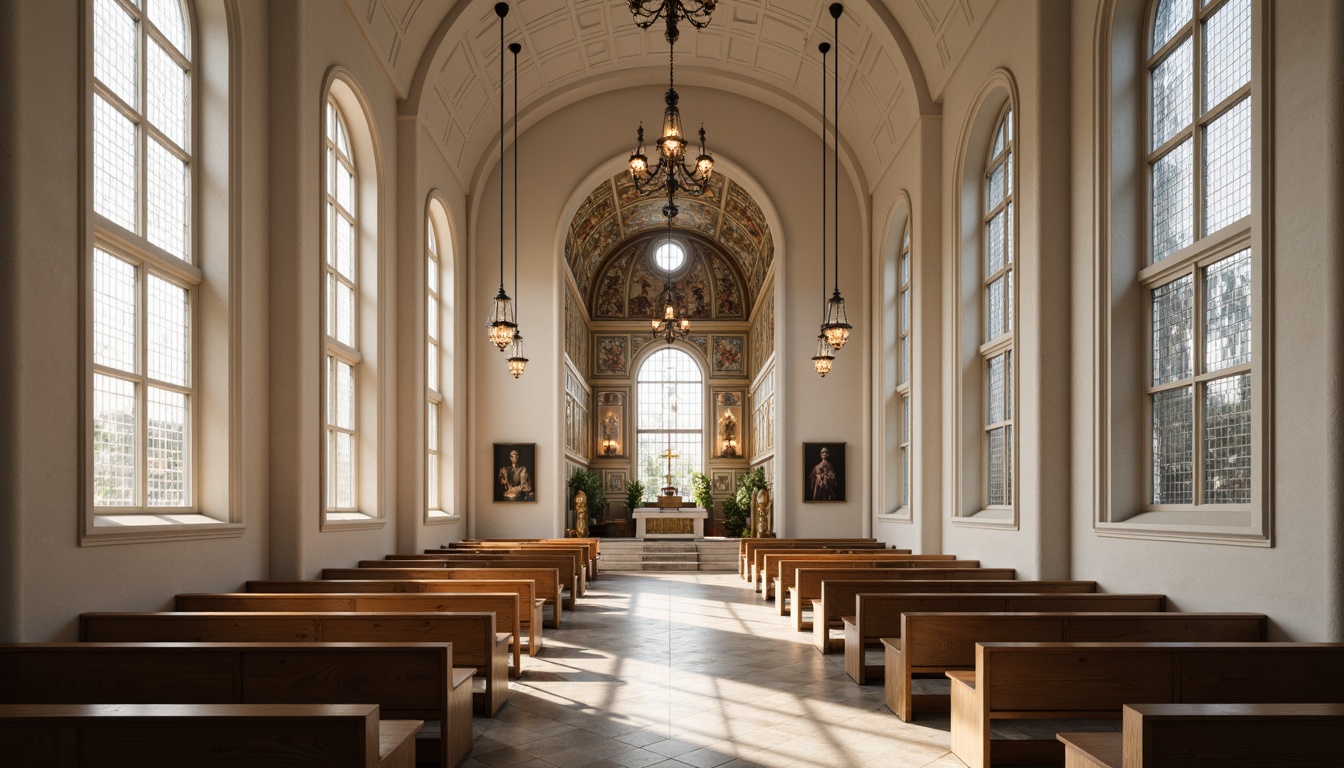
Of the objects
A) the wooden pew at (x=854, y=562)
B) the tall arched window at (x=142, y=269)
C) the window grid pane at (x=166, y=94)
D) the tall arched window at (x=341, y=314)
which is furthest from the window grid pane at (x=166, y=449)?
the wooden pew at (x=854, y=562)

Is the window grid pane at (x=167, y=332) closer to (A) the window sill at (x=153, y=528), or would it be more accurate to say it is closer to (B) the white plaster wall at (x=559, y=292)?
(A) the window sill at (x=153, y=528)

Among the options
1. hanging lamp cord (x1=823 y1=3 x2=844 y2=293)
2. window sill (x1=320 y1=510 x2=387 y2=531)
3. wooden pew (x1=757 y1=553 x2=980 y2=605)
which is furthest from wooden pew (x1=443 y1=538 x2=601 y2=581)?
hanging lamp cord (x1=823 y1=3 x2=844 y2=293)

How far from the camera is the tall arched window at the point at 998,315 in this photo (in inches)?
438

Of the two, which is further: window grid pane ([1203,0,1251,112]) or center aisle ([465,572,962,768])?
window grid pane ([1203,0,1251,112])

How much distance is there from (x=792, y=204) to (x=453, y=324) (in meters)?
6.62

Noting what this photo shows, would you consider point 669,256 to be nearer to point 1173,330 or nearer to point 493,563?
point 493,563

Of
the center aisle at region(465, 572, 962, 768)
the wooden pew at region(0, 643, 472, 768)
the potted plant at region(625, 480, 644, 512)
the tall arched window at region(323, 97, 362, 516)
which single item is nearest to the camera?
the wooden pew at region(0, 643, 472, 768)

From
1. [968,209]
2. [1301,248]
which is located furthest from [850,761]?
[968,209]

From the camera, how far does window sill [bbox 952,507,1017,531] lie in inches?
404

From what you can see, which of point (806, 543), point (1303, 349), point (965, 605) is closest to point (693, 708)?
point (965, 605)

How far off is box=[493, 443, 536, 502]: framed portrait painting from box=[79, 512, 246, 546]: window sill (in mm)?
9206

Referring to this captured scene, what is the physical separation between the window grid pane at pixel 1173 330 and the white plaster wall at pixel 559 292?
8.91 m

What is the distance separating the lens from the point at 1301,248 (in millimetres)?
5789

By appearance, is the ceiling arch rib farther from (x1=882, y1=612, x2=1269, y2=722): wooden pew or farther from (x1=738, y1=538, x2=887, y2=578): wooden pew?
(x1=882, y1=612, x2=1269, y2=722): wooden pew
